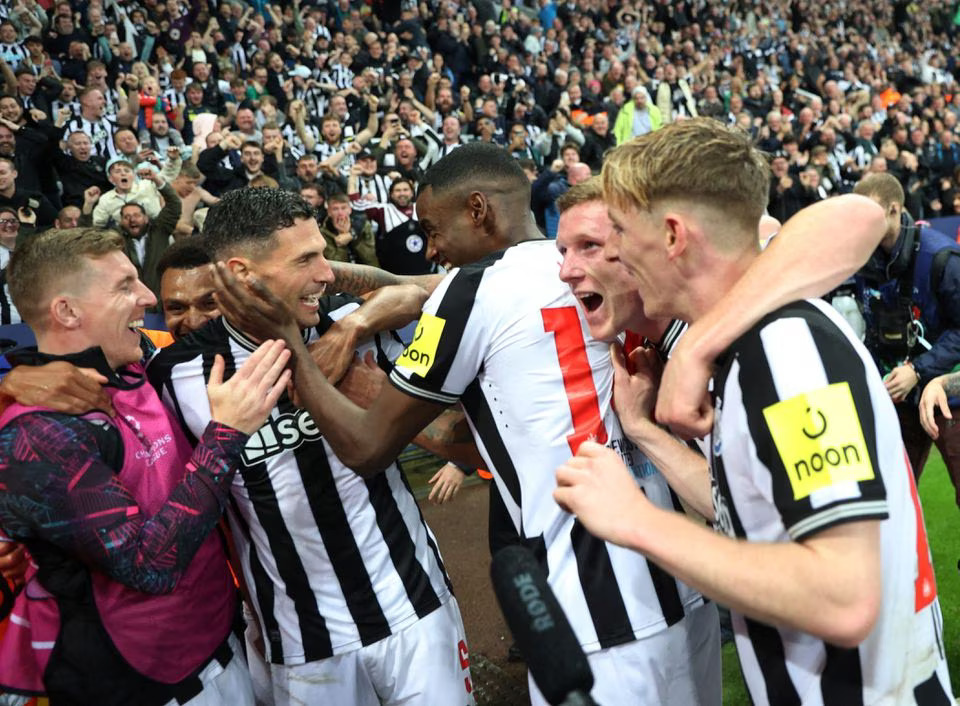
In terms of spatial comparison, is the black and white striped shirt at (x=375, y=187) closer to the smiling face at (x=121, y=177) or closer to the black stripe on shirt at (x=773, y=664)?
the smiling face at (x=121, y=177)

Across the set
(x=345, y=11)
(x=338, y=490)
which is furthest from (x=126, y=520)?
(x=345, y=11)

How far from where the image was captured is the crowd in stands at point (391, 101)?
9.66 m

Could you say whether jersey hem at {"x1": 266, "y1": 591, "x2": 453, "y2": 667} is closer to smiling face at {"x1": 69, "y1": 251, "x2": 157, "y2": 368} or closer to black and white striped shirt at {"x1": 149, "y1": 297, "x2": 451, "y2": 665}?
black and white striped shirt at {"x1": 149, "y1": 297, "x2": 451, "y2": 665}

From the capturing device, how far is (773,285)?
1548mm

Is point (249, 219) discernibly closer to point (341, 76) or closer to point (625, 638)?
point (625, 638)

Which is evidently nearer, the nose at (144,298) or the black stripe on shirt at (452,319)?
the black stripe on shirt at (452,319)

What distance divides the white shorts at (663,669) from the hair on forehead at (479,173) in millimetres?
1303

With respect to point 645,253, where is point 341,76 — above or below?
below

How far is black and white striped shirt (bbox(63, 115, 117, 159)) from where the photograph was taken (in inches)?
404

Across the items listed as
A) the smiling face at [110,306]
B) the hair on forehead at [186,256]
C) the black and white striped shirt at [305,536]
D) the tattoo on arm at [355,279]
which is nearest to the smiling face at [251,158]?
the hair on forehead at [186,256]

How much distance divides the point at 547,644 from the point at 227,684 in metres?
1.63

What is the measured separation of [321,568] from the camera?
2590mm

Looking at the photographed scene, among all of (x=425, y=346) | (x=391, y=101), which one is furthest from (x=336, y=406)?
(x=391, y=101)

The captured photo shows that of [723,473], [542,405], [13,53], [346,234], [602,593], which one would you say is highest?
[13,53]
